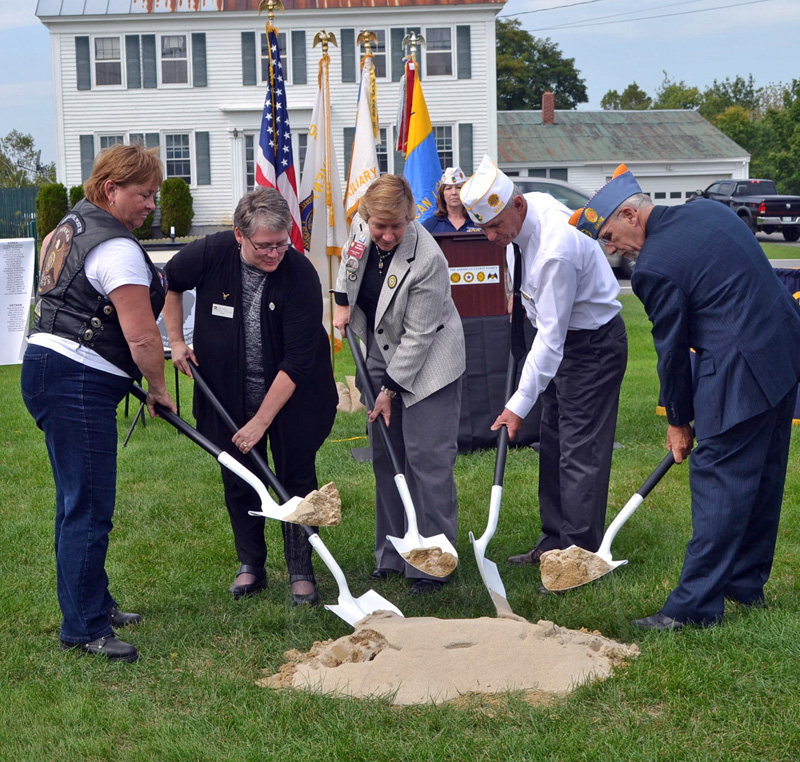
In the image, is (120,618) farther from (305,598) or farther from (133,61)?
(133,61)

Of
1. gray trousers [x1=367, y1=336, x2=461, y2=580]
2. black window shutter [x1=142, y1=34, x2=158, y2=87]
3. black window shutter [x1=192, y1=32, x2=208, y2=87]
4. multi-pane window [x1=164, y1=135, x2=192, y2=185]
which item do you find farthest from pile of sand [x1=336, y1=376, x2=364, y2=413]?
black window shutter [x1=142, y1=34, x2=158, y2=87]

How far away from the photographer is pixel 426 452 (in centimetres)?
474

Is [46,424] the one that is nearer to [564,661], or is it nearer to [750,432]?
[564,661]

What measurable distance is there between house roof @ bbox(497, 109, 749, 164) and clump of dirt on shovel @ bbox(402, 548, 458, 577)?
34.0 metres

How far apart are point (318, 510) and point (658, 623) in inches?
59.5

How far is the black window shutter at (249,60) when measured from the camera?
2814 cm

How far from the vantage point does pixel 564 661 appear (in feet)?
12.3

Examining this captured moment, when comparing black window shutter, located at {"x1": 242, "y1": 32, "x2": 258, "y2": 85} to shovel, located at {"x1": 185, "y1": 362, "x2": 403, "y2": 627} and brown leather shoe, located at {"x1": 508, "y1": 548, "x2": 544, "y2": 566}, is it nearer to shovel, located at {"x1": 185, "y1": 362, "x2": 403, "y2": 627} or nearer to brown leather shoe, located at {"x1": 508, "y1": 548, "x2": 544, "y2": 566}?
brown leather shoe, located at {"x1": 508, "y1": 548, "x2": 544, "y2": 566}

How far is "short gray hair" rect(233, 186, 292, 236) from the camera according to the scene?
416 cm

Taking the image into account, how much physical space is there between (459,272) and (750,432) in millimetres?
4213

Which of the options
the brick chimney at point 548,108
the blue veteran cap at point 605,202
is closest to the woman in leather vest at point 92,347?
the blue veteran cap at point 605,202

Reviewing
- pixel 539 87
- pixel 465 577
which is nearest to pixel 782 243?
pixel 465 577

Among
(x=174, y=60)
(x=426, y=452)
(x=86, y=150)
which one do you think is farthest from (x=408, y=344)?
(x=86, y=150)

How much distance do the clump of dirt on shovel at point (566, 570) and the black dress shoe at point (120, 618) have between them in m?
1.89
